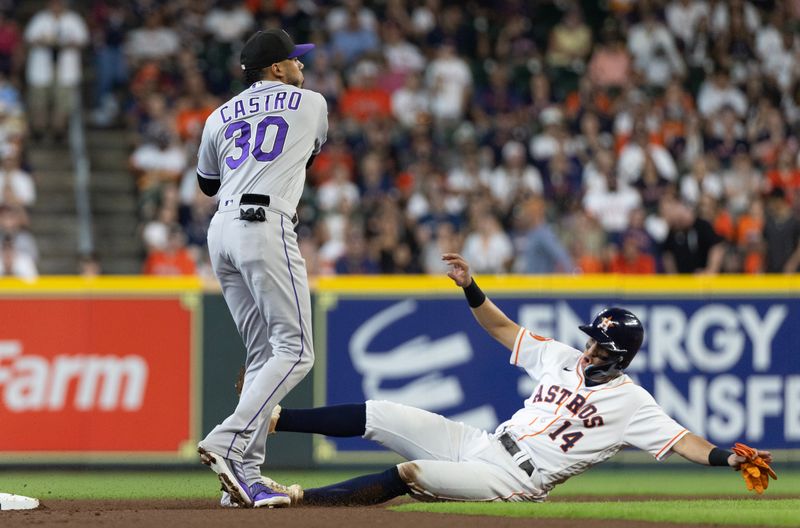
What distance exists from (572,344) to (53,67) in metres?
7.84

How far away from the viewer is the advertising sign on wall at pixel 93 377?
11.4 metres

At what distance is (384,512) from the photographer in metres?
7.34

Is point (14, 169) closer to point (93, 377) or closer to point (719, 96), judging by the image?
point (93, 377)

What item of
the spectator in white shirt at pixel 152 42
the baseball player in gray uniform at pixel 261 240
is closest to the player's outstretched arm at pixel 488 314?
the baseball player in gray uniform at pixel 261 240

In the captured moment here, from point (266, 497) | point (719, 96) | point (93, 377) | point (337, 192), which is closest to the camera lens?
point (266, 497)

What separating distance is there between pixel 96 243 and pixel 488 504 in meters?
9.20

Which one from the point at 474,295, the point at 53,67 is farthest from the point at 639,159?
the point at 474,295

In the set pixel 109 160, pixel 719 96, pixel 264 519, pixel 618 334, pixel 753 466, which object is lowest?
pixel 264 519

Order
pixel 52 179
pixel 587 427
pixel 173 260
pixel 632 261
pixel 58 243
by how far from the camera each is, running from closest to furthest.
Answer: pixel 587 427, pixel 173 260, pixel 632 261, pixel 58 243, pixel 52 179

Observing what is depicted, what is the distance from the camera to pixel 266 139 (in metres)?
7.50

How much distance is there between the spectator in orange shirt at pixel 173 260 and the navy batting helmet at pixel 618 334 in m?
6.56

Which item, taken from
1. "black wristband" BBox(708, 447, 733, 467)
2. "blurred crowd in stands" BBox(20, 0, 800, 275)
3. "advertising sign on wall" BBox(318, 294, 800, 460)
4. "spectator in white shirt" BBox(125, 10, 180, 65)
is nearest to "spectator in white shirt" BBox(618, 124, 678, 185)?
"blurred crowd in stands" BBox(20, 0, 800, 275)

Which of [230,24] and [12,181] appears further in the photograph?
[230,24]

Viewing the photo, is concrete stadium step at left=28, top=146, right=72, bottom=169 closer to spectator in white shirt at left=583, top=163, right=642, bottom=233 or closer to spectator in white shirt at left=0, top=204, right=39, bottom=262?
spectator in white shirt at left=0, top=204, right=39, bottom=262
